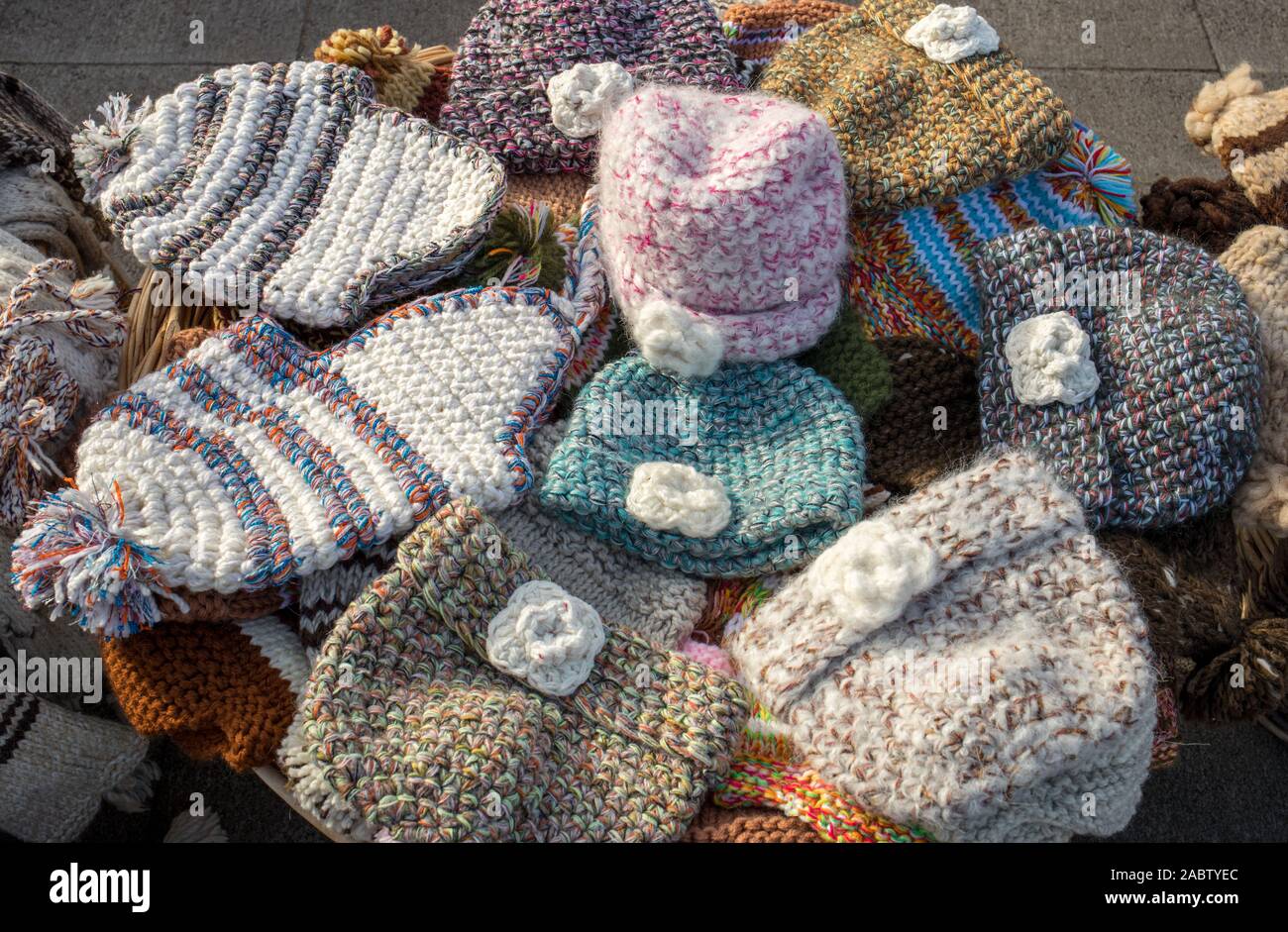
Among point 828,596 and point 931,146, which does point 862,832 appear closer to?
point 828,596

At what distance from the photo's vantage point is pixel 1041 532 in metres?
0.98

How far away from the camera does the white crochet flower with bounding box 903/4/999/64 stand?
1.24m

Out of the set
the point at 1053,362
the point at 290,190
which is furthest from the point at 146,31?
the point at 1053,362

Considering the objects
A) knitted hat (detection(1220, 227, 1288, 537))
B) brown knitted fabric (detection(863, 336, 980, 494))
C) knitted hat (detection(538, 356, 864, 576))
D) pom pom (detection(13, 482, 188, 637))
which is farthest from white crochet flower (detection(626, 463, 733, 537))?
knitted hat (detection(1220, 227, 1288, 537))

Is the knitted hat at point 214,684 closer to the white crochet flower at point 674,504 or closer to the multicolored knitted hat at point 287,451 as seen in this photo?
the multicolored knitted hat at point 287,451

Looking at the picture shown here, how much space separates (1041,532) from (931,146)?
0.48 m

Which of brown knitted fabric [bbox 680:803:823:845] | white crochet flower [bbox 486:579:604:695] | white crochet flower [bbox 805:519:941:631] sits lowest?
brown knitted fabric [bbox 680:803:823:845]

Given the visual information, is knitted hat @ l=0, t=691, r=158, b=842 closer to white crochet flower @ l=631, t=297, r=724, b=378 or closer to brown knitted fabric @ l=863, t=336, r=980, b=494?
white crochet flower @ l=631, t=297, r=724, b=378

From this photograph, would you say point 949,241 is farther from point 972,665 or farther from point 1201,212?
point 972,665

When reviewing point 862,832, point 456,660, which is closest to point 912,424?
point 862,832

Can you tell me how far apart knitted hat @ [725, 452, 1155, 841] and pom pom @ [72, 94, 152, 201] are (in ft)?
2.89

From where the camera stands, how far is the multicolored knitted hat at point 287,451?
0.93 metres

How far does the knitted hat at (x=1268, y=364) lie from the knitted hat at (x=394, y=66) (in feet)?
3.24

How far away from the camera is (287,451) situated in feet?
3.43
